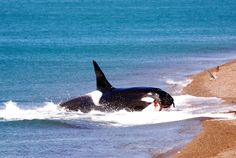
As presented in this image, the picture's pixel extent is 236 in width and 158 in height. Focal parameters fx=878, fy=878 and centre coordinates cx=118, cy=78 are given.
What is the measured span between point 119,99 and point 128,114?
37.5 inches

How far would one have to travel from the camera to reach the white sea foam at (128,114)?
40812mm

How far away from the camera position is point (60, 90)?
55.5 m

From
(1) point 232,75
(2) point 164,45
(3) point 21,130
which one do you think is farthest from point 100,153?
(2) point 164,45

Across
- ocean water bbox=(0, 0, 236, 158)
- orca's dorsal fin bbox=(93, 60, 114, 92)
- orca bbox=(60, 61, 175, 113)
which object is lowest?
ocean water bbox=(0, 0, 236, 158)

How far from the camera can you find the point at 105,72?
67500 mm

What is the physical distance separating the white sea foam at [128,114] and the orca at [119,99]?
26 centimetres

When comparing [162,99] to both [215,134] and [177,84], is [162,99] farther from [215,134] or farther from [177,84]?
[177,84]

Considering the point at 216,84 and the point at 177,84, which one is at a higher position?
the point at 216,84

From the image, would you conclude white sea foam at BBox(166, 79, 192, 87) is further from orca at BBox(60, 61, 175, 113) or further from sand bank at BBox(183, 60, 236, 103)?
orca at BBox(60, 61, 175, 113)

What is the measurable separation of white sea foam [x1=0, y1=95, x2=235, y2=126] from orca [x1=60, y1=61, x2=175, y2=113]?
0.87ft

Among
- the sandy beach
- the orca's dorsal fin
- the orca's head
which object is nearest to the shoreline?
the sandy beach

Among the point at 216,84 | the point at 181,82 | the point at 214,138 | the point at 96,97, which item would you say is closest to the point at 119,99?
the point at 96,97

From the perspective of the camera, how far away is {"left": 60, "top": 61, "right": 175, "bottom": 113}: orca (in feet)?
138

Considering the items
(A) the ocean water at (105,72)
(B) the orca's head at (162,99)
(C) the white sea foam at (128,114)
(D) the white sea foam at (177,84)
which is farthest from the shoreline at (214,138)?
(B) the orca's head at (162,99)
